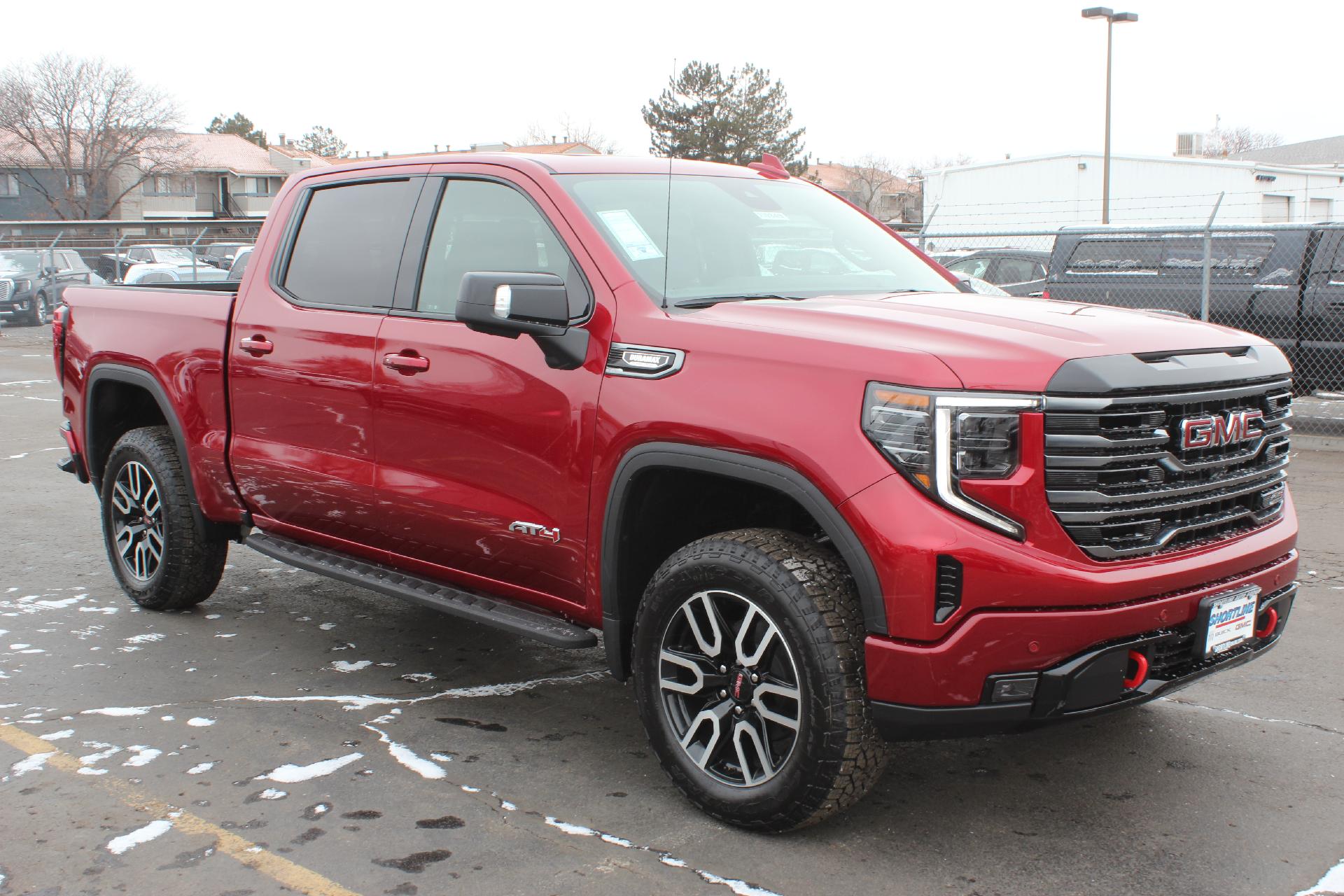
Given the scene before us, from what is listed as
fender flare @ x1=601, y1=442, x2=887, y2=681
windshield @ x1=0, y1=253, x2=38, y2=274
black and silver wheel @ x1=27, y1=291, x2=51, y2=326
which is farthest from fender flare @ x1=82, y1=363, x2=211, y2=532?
windshield @ x1=0, y1=253, x2=38, y2=274

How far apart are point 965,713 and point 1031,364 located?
864mm

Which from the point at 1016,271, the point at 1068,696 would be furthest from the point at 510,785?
the point at 1016,271

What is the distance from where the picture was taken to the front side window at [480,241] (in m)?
4.29

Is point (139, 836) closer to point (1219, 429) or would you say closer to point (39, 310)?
point (1219, 429)

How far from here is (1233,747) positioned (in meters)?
4.22

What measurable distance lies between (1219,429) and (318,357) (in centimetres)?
309

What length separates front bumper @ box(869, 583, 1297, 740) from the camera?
10.3 feet

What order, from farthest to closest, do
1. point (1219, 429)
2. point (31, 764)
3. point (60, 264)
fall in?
point (60, 264)
point (31, 764)
point (1219, 429)

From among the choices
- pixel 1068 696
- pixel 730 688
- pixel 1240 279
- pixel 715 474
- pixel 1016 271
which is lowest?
pixel 730 688

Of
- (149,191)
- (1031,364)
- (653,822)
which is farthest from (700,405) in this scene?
(149,191)

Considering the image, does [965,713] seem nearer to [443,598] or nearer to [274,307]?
[443,598]

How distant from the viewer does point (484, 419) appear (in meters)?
4.14

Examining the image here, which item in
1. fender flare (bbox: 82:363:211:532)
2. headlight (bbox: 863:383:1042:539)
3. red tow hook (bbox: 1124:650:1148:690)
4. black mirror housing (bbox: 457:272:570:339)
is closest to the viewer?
headlight (bbox: 863:383:1042:539)

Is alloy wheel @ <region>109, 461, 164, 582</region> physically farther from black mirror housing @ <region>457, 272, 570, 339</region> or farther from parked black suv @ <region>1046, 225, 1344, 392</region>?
parked black suv @ <region>1046, 225, 1344, 392</region>
